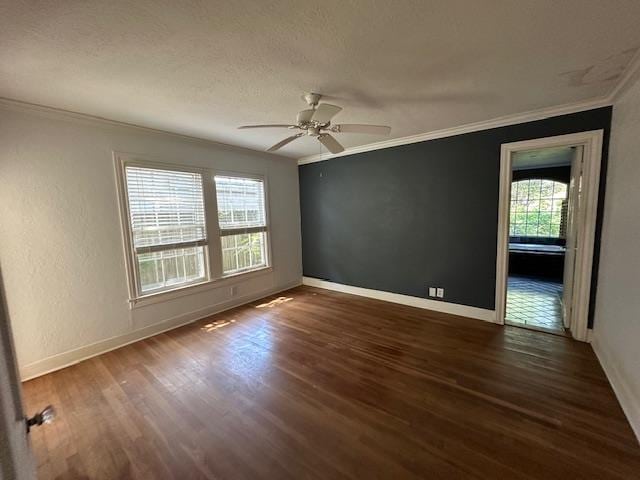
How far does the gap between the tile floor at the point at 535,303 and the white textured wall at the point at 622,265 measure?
677 millimetres

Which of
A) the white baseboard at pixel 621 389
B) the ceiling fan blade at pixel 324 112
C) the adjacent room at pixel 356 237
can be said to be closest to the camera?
the adjacent room at pixel 356 237

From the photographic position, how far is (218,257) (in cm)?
389

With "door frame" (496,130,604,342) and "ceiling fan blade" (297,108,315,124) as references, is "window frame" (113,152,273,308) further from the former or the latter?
"door frame" (496,130,604,342)

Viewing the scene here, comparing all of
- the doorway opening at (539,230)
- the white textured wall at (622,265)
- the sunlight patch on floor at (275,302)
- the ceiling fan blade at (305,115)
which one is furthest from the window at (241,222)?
the white textured wall at (622,265)

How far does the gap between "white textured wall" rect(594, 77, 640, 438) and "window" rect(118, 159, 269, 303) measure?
414cm

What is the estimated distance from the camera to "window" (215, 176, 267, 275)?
3990 millimetres

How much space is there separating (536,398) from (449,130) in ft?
9.56

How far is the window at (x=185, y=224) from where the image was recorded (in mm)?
3070

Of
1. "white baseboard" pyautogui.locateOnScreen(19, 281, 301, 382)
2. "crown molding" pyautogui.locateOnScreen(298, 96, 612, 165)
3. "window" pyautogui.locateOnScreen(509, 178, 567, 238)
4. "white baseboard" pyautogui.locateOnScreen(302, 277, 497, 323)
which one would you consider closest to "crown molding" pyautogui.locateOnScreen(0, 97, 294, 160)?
"crown molding" pyautogui.locateOnScreen(298, 96, 612, 165)

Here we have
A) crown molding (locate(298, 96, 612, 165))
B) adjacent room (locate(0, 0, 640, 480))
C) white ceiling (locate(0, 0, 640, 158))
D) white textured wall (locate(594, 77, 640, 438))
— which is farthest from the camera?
crown molding (locate(298, 96, 612, 165))

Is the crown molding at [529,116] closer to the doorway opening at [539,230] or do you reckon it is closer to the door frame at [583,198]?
the door frame at [583,198]

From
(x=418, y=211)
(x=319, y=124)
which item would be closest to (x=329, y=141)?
(x=319, y=124)

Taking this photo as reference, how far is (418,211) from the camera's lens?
12.4 ft

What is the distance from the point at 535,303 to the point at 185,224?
16.8 ft
